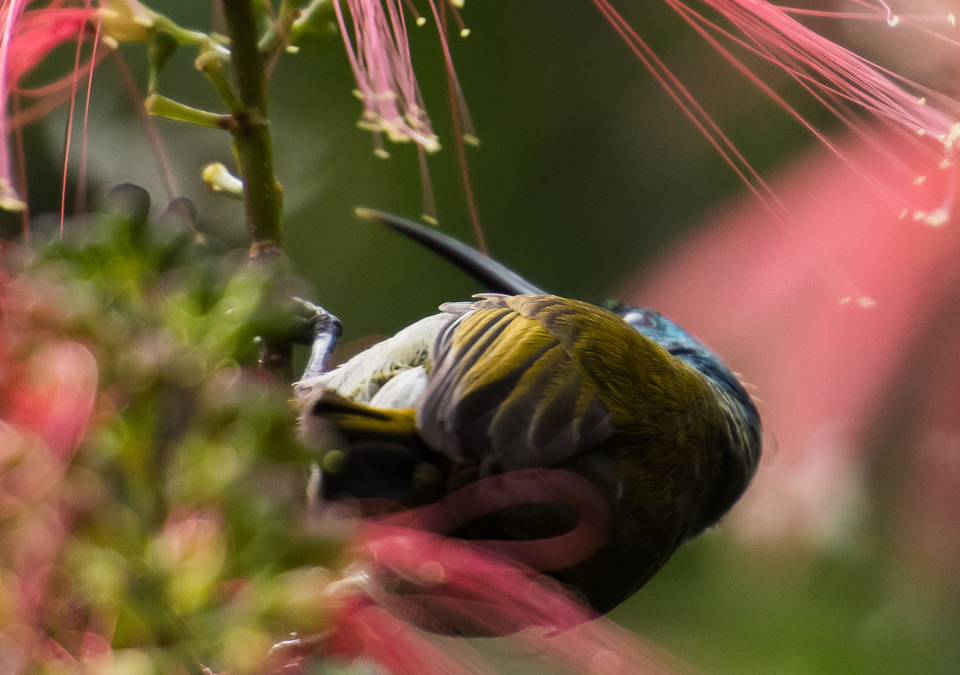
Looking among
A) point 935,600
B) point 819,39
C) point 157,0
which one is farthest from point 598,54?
point 819,39

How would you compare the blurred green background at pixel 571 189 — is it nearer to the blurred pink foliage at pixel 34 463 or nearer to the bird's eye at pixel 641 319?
the bird's eye at pixel 641 319

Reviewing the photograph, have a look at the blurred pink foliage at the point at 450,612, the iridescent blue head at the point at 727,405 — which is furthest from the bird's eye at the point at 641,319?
the blurred pink foliage at the point at 450,612

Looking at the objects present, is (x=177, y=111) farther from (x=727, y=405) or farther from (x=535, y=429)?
(x=727, y=405)

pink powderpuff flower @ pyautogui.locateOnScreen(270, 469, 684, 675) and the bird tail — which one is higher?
the bird tail

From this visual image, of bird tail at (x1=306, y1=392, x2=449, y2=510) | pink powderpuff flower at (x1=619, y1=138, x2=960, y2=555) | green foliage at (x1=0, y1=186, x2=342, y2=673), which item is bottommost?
pink powderpuff flower at (x1=619, y1=138, x2=960, y2=555)

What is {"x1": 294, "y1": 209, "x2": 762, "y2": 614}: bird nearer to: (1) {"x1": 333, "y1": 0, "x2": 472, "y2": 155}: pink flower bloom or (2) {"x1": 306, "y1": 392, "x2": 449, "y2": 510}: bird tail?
(2) {"x1": 306, "y1": 392, "x2": 449, "y2": 510}: bird tail

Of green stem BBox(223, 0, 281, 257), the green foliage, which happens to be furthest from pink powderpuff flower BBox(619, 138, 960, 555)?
the green foliage
